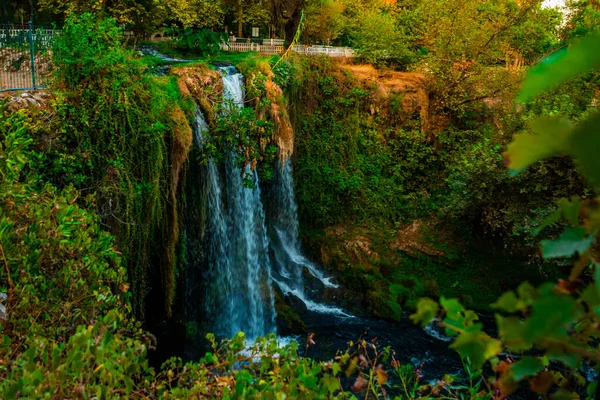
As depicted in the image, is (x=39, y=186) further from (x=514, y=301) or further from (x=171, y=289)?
(x=514, y=301)

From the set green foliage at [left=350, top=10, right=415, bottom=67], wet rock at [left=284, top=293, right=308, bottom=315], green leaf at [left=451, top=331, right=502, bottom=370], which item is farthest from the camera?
green foliage at [left=350, top=10, right=415, bottom=67]

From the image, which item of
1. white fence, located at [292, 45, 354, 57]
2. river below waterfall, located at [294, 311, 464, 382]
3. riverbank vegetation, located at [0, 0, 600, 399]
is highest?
white fence, located at [292, 45, 354, 57]

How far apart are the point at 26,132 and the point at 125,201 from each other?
61.4 inches

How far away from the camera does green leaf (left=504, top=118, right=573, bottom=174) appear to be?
0.68m

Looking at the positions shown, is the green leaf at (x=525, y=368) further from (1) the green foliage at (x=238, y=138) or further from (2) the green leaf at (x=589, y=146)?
(1) the green foliage at (x=238, y=138)

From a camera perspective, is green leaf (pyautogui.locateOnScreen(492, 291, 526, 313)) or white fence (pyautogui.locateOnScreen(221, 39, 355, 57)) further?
white fence (pyautogui.locateOnScreen(221, 39, 355, 57))

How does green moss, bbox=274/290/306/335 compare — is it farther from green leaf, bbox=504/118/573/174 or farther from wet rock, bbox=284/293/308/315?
green leaf, bbox=504/118/573/174

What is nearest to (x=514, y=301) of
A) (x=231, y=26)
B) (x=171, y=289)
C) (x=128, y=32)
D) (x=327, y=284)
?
(x=171, y=289)

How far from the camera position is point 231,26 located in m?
Result: 27.3

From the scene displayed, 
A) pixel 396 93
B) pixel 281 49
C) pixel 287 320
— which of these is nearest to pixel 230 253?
pixel 287 320

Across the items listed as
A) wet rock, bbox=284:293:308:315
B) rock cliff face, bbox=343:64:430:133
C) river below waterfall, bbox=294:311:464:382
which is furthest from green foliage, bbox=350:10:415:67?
river below waterfall, bbox=294:311:464:382

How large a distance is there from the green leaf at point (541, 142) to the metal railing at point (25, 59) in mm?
8064

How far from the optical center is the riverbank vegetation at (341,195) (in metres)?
0.92

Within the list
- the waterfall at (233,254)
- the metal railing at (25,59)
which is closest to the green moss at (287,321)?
the waterfall at (233,254)
